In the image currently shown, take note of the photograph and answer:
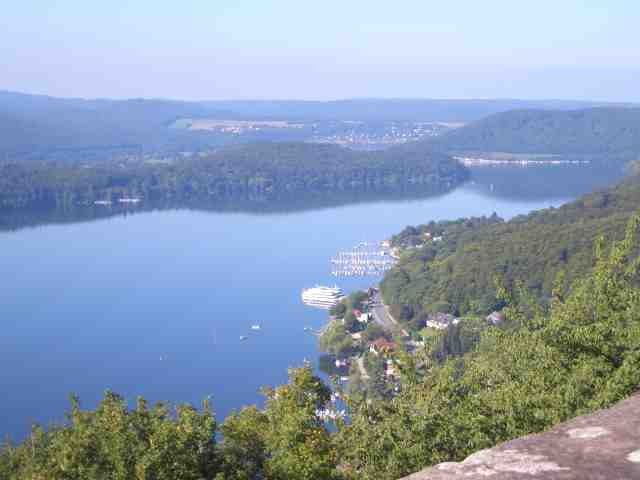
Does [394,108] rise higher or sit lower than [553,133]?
higher

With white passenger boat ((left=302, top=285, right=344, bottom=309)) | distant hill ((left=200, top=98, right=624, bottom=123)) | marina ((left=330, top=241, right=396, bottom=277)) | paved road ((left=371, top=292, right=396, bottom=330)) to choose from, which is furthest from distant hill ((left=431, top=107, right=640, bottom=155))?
paved road ((left=371, top=292, right=396, bottom=330))

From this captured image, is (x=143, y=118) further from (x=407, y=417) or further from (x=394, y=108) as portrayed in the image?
(x=407, y=417)

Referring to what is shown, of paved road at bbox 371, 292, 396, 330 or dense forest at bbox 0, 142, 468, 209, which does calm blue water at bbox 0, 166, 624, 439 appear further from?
dense forest at bbox 0, 142, 468, 209

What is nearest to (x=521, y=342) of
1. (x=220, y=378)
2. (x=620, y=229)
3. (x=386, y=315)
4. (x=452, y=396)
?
(x=452, y=396)

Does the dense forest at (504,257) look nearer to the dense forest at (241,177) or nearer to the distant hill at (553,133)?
the dense forest at (241,177)

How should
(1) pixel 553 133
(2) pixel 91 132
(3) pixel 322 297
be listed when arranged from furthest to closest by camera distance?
(2) pixel 91 132 → (1) pixel 553 133 → (3) pixel 322 297

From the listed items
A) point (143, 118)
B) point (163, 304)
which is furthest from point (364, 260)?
point (143, 118)
